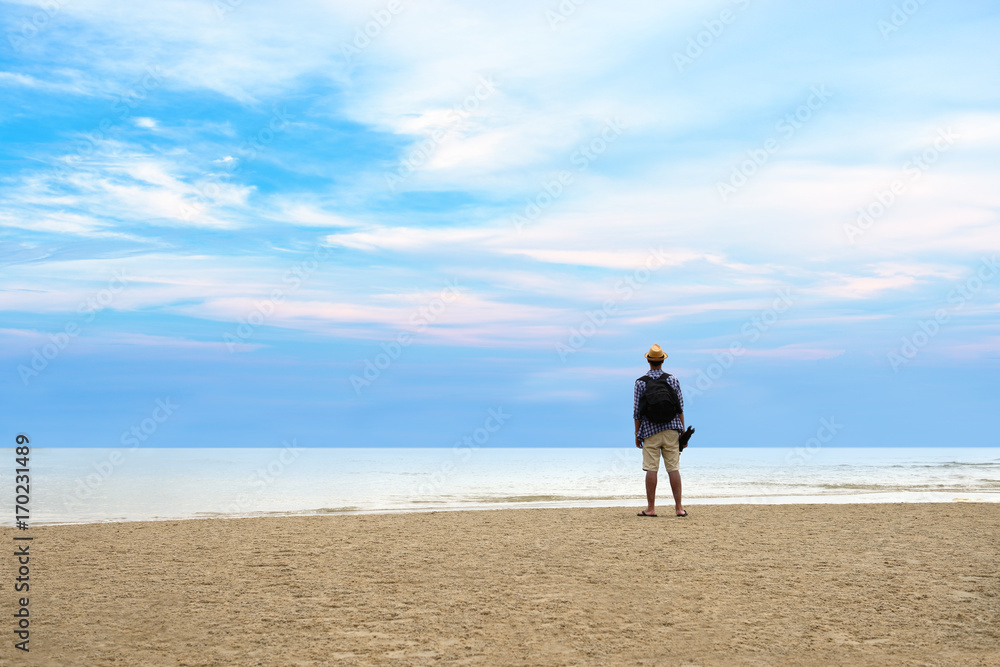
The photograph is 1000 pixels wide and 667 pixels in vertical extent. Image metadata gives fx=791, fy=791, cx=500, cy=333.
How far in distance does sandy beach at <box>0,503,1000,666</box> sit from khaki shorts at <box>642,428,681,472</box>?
83cm

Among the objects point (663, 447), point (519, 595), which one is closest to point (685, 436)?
point (663, 447)

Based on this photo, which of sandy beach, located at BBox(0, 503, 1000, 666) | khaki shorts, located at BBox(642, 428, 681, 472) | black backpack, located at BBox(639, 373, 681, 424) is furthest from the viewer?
khaki shorts, located at BBox(642, 428, 681, 472)

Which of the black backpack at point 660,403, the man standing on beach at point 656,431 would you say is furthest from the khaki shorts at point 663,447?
the black backpack at point 660,403

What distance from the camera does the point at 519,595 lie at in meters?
5.29

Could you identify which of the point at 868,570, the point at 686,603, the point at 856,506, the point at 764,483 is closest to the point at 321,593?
the point at 686,603

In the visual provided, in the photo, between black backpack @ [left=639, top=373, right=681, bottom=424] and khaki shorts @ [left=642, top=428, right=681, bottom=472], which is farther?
khaki shorts @ [left=642, top=428, right=681, bottom=472]

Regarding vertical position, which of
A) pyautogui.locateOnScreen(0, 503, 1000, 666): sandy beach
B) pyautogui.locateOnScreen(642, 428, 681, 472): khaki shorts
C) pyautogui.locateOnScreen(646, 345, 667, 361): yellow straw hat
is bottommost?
pyautogui.locateOnScreen(0, 503, 1000, 666): sandy beach

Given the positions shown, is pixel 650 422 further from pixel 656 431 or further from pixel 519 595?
pixel 519 595

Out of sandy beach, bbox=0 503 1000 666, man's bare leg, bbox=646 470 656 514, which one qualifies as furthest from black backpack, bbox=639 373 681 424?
sandy beach, bbox=0 503 1000 666

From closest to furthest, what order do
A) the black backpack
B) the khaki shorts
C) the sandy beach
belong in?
the sandy beach
the black backpack
the khaki shorts

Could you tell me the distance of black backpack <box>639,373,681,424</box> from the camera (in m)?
9.03

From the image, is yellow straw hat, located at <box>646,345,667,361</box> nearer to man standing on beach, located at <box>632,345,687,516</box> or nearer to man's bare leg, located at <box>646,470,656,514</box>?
man standing on beach, located at <box>632,345,687,516</box>

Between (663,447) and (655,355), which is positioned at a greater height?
(655,355)

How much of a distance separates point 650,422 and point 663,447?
0.33 m
